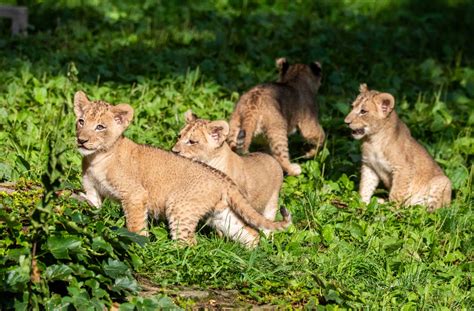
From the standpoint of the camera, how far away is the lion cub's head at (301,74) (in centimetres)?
1213

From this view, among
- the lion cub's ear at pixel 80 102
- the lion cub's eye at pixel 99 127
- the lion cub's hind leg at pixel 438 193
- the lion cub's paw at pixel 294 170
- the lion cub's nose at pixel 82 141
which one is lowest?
the lion cub's paw at pixel 294 170

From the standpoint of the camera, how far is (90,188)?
8.62 metres

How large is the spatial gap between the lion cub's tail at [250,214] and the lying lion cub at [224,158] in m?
0.98

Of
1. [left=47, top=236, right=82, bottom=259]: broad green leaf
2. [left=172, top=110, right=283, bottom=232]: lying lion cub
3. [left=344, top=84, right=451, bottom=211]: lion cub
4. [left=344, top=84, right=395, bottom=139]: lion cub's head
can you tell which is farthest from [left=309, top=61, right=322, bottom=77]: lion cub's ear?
[left=47, top=236, right=82, bottom=259]: broad green leaf

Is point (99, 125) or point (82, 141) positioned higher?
point (99, 125)

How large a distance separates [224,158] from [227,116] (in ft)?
8.40

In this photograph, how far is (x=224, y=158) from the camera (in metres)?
9.54

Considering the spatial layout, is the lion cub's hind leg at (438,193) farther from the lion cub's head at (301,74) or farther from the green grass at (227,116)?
the lion cub's head at (301,74)

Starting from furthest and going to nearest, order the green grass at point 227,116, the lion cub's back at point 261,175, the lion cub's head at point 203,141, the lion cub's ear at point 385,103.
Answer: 1. the lion cub's ear at point 385,103
2. the lion cub's head at point 203,141
3. the lion cub's back at point 261,175
4. the green grass at point 227,116

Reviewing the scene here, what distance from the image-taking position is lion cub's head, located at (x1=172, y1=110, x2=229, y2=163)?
951cm

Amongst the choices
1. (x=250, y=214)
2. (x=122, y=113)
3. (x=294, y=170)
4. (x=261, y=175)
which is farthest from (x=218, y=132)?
(x=294, y=170)

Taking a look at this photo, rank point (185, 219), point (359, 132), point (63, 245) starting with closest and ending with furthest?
point (63, 245)
point (185, 219)
point (359, 132)

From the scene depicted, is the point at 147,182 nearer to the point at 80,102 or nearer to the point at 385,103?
the point at 80,102

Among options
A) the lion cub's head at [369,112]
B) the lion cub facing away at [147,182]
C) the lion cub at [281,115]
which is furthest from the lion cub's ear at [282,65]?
the lion cub facing away at [147,182]
